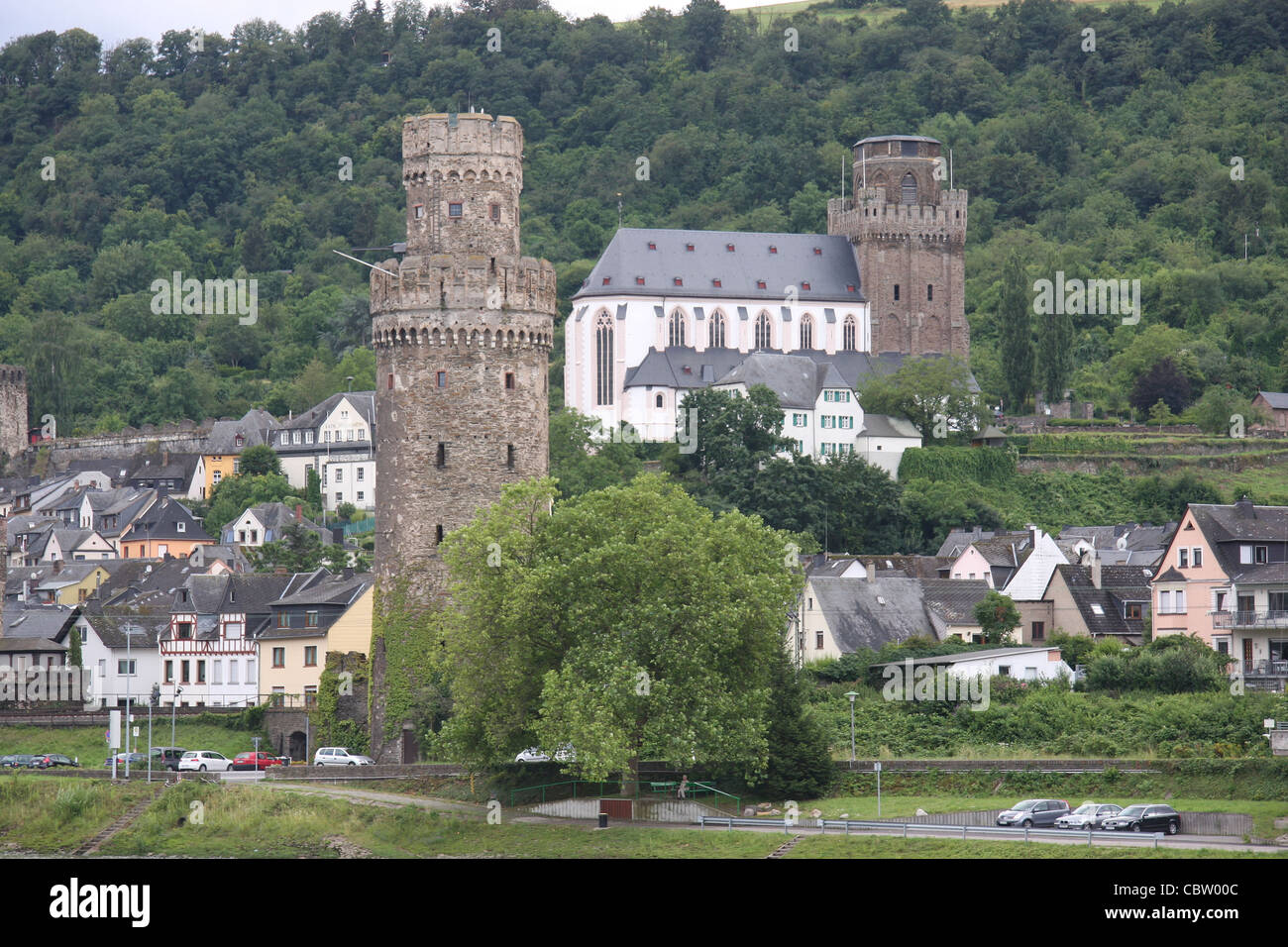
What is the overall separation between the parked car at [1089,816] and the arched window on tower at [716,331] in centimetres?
9251

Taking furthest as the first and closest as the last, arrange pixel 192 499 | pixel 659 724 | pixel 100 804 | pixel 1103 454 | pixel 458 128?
pixel 192 499, pixel 1103 454, pixel 458 128, pixel 100 804, pixel 659 724

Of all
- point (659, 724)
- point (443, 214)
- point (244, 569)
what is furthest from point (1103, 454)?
point (659, 724)

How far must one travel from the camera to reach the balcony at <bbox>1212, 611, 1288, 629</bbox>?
7031cm

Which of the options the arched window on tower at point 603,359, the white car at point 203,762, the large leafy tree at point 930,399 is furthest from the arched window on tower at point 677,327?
the white car at point 203,762

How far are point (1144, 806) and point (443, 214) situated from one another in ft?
92.6

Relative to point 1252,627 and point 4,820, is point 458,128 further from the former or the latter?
point 1252,627

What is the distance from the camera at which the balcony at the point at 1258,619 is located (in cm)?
7031

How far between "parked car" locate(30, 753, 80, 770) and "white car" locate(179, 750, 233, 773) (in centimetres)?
367

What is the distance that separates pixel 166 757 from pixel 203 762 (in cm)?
248

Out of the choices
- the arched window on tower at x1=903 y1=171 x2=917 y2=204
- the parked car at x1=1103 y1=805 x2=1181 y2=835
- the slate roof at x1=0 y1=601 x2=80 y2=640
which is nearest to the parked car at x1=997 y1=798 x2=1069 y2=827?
the parked car at x1=1103 y1=805 x2=1181 y2=835

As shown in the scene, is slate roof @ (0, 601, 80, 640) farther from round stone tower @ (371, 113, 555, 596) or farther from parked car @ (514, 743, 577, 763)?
parked car @ (514, 743, 577, 763)

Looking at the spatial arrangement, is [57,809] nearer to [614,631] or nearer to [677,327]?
[614,631]

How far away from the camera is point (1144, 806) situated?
5066 cm

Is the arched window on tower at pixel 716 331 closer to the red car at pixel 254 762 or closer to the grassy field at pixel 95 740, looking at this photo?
the grassy field at pixel 95 740
